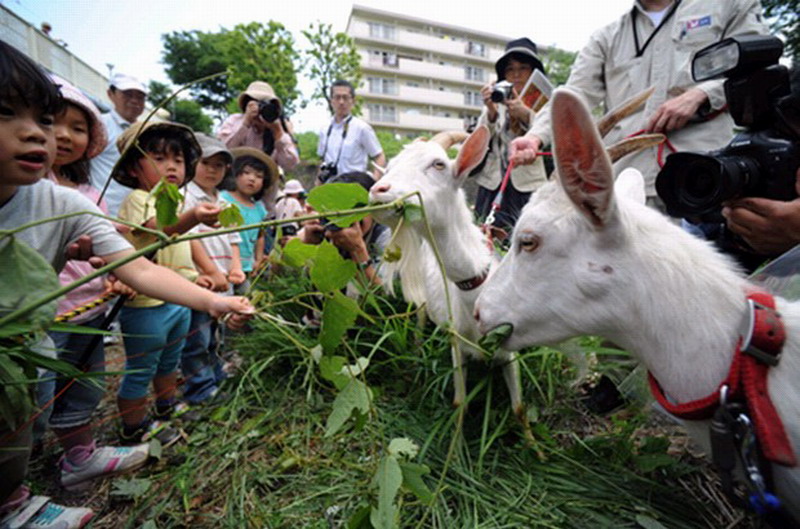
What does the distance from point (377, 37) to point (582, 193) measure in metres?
43.2

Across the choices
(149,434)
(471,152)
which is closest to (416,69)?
(471,152)

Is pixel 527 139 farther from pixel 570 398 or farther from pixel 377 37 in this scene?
pixel 377 37

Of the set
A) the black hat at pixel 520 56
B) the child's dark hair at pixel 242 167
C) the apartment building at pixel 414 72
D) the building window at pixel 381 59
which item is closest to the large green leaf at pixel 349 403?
the child's dark hair at pixel 242 167

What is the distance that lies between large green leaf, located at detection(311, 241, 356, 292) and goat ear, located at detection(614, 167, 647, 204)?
3.41 feet

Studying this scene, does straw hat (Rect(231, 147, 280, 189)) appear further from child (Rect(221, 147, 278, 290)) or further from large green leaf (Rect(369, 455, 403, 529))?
large green leaf (Rect(369, 455, 403, 529))

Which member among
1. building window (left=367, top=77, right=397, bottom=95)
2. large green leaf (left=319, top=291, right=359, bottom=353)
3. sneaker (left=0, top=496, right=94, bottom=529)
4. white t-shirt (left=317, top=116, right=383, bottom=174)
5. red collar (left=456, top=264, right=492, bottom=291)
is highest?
building window (left=367, top=77, right=397, bottom=95)

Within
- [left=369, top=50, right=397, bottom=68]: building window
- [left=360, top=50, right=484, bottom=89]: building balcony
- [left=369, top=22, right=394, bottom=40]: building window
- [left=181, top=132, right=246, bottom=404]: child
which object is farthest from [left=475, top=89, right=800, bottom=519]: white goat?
[left=369, top=22, right=394, bottom=40]: building window

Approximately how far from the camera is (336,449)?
2.01 metres

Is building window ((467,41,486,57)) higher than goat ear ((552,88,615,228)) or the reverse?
higher

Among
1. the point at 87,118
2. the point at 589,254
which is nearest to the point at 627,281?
the point at 589,254

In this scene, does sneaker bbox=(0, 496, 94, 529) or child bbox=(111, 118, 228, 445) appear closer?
sneaker bbox=(0, 496, 94, 529)

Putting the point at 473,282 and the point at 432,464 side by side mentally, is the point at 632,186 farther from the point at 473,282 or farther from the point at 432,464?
the point at 432,464

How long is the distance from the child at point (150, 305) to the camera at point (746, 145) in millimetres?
2322

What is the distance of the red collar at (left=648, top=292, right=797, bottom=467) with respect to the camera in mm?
765
